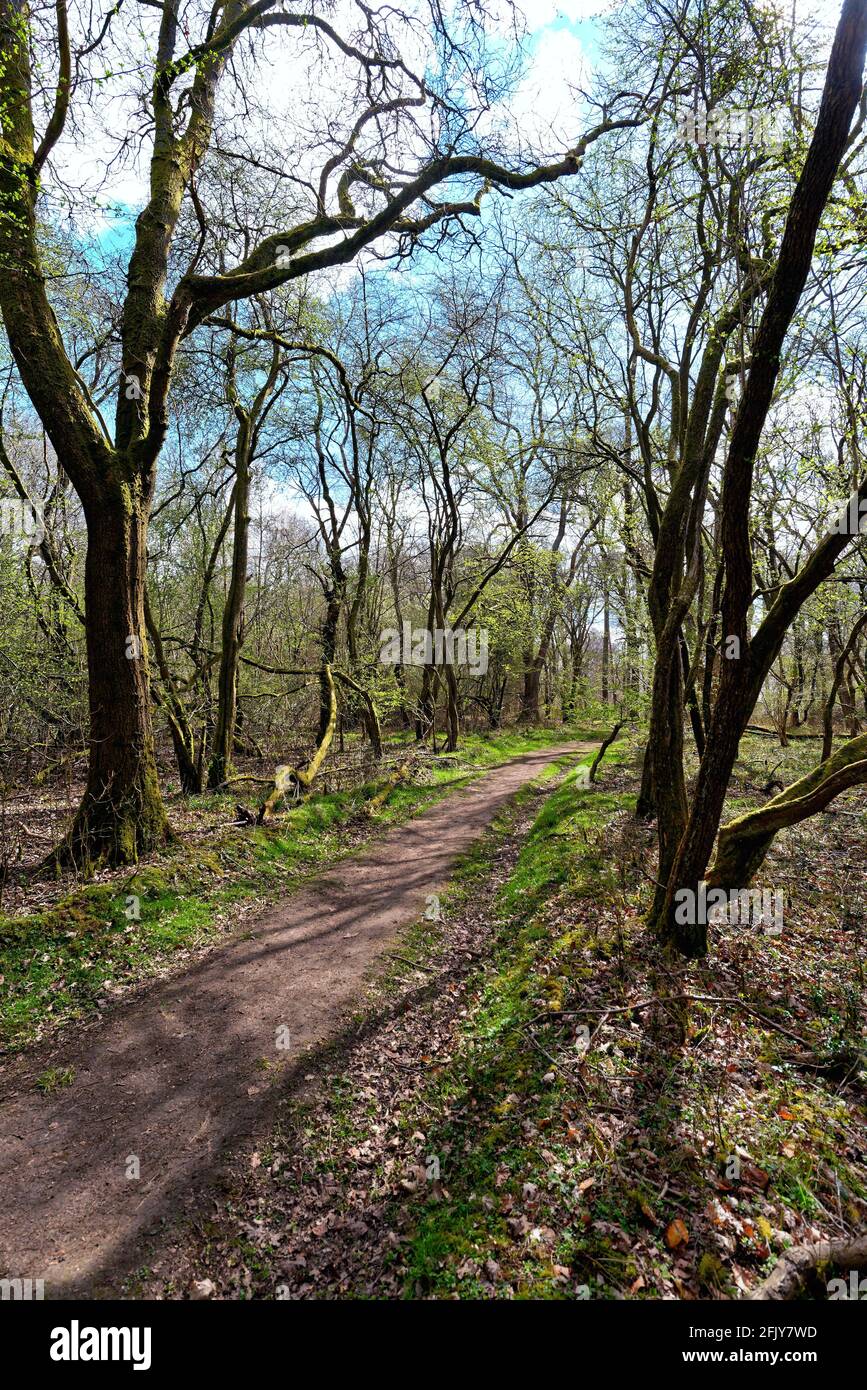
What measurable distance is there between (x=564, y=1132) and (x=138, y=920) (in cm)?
498

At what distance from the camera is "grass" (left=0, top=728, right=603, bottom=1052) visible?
211 inches

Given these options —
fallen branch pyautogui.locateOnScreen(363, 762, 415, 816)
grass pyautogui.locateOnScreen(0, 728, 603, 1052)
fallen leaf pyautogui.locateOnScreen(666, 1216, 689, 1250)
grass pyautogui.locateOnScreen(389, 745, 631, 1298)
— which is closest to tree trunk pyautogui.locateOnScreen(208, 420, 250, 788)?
grass pyautogui.locateOnScreen(0, 728, 603, 1052)

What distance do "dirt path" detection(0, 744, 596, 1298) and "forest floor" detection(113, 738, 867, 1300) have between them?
0.28m

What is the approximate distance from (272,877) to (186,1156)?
4.67m

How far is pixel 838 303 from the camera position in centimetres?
988

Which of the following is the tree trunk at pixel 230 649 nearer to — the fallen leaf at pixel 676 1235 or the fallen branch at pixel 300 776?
the fallen branch at pixel 300 776

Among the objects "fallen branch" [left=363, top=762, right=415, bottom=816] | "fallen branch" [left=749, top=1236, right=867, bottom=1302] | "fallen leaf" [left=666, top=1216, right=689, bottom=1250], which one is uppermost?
"fallen branch" [left=363, top=762, right=415, bottom=816]

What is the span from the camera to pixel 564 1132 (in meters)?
3.98

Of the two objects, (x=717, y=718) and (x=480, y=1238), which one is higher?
(x=717, y=718)

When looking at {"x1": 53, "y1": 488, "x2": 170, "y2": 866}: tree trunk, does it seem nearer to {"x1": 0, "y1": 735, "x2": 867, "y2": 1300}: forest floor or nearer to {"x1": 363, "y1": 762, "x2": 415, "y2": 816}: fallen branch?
{"x1": 0, "y1": 735, "x2": 867, "y2": 1300}: forest floor

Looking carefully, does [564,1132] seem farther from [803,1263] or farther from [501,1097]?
[803,1263]

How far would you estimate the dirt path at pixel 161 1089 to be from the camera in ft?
11.3

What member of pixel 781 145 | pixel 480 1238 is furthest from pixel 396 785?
pixel 781 145
